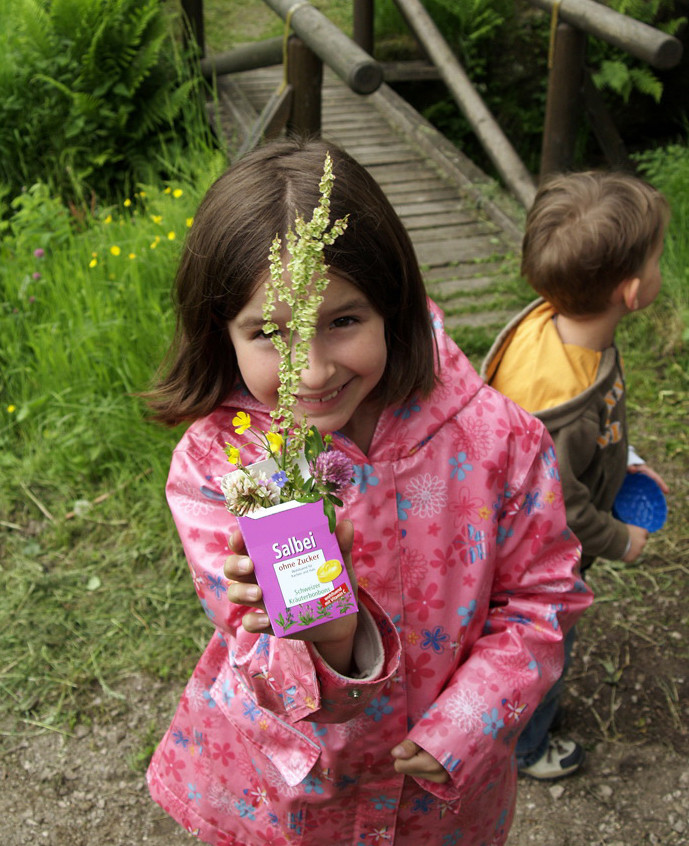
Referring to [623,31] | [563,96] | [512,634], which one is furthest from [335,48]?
[512,634]

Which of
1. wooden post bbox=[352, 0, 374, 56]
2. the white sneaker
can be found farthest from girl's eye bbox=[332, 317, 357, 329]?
wooden post bbox=[352, 0, 374, 56]

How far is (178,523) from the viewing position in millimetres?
1517

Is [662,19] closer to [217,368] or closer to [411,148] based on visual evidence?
[411,148]

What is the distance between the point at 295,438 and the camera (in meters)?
1.04

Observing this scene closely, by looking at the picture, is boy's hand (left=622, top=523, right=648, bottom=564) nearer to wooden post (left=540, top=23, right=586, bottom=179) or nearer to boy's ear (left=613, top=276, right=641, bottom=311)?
boy's ear (left=613, top=276, right=641, bottom=311)

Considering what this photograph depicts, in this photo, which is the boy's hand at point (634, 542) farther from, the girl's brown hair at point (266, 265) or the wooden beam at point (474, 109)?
the wooden beam at point (474, 109)

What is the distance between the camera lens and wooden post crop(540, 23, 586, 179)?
4559 millimetres

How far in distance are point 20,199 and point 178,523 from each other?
373 centimetres

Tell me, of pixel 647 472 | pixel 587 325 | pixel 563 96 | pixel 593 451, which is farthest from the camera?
pixel 563 96

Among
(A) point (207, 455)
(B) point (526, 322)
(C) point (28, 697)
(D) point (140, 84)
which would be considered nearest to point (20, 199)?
(D) point (140, 84)

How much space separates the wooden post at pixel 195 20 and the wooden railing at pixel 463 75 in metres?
0.02

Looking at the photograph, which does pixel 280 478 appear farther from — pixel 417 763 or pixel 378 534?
pixel 417 763

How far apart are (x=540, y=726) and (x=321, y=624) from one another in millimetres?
1498

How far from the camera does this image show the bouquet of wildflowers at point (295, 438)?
0.99 m
